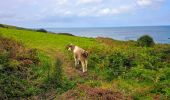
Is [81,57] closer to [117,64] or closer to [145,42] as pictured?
[117,64]

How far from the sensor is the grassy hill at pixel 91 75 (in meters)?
22.4

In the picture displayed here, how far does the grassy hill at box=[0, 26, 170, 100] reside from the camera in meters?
22.4

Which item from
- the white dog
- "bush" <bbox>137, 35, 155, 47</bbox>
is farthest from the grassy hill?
"bush" <bbox>137, 35, 155, 47</bbox>

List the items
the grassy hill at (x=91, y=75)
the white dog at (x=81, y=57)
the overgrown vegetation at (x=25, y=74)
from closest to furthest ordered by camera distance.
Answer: the grassy hill at (x=91, y=75), the overgrown vegetation at (x=25, y=74), the white dog at (x=81, y=57)

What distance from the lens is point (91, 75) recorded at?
86.3 feet

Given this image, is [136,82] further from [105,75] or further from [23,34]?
[23,34]

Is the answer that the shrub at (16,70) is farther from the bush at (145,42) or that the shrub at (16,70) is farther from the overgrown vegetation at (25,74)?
the bush at (145,42)

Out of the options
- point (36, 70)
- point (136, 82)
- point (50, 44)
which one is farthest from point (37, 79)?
point (50, 44)

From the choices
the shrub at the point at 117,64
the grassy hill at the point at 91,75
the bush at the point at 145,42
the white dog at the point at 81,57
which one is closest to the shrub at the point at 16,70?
Answer: the grassy hill at the point at 91,75

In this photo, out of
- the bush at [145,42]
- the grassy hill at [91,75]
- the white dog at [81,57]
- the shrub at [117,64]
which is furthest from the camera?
the bush at [145,42]

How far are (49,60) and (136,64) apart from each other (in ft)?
21.5

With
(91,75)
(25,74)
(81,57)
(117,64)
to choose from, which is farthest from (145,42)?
(25,74)

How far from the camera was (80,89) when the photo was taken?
2241 centimetres

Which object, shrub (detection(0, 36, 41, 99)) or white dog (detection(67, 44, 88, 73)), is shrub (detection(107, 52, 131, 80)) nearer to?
white dog (detection(67, 44, 88, 73))
